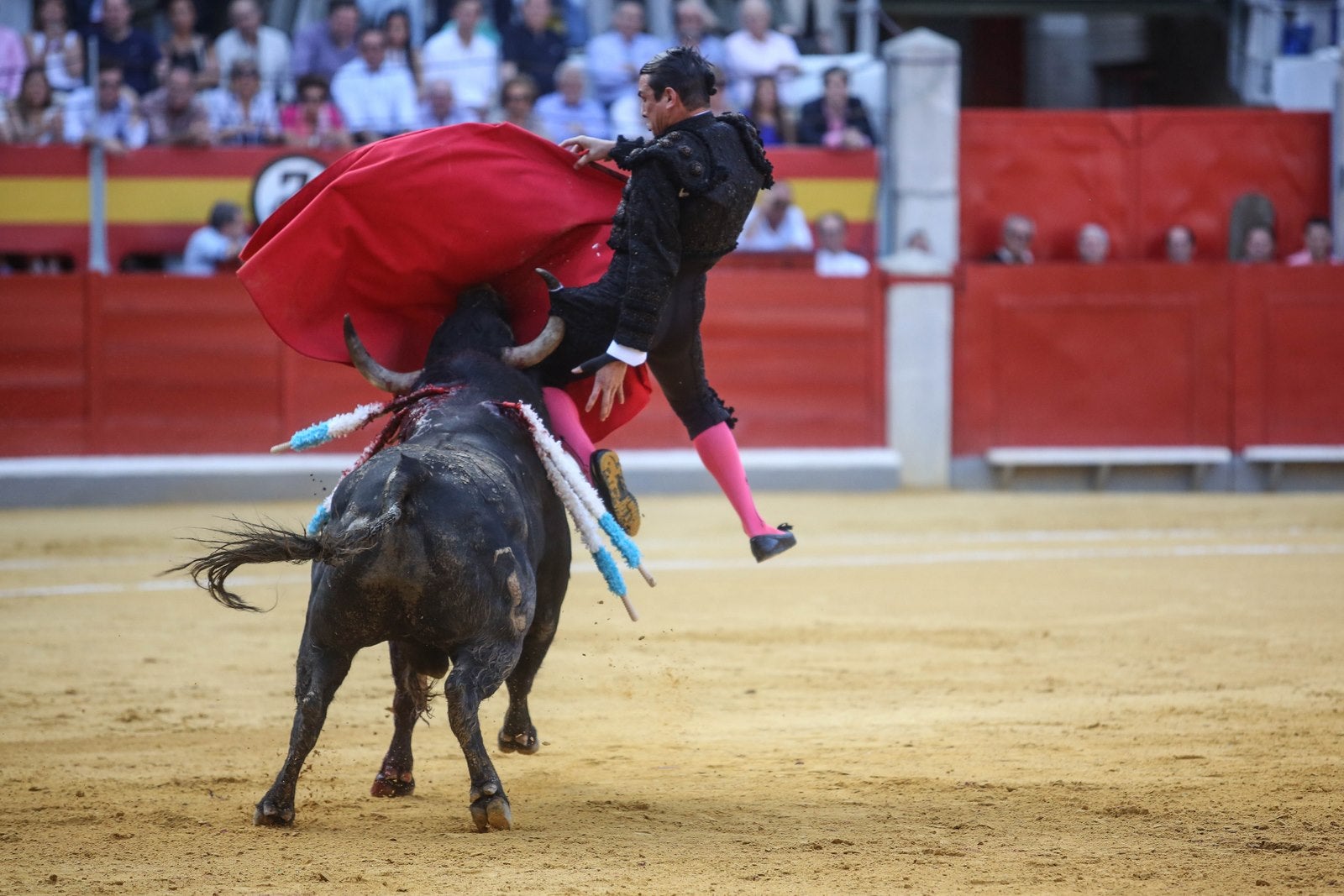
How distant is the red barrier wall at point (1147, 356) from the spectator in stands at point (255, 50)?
4017 mm

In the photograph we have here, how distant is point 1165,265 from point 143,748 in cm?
723

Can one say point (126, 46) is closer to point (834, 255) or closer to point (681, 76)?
point (834, 255)

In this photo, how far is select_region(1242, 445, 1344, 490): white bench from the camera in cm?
943

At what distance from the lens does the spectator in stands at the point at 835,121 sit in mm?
9297

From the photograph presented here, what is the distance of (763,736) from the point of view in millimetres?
3814

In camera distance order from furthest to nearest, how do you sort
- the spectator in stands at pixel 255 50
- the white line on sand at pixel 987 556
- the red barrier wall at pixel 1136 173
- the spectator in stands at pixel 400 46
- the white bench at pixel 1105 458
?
the red barrier wall at pixel 1136 173 → the white bench at pixel 1105 458 → the spectator in stands at pixel 255 50 → the spectator in stands at pixel 400 46 → the white line on sand at pixel 987 556

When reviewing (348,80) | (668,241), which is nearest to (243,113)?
(348,80)

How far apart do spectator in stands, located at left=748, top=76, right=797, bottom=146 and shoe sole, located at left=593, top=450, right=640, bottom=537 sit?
5952 millimetres

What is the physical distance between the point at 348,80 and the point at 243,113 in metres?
0.60

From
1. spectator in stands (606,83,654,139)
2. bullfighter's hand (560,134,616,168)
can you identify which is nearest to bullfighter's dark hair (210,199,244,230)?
spectator in stands (606,83,654,139)

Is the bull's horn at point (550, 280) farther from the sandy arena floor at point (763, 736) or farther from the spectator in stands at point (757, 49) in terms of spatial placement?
the spectator in stands at point (757, 49)

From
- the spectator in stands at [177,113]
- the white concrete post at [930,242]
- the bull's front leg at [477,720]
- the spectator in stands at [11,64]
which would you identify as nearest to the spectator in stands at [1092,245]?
the white concrete post at [930,242]

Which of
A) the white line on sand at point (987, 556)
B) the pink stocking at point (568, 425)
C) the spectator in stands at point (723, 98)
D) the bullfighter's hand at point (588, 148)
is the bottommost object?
the white line on sand at point (987, 556)

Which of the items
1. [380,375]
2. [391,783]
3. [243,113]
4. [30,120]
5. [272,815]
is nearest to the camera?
[272,815]
